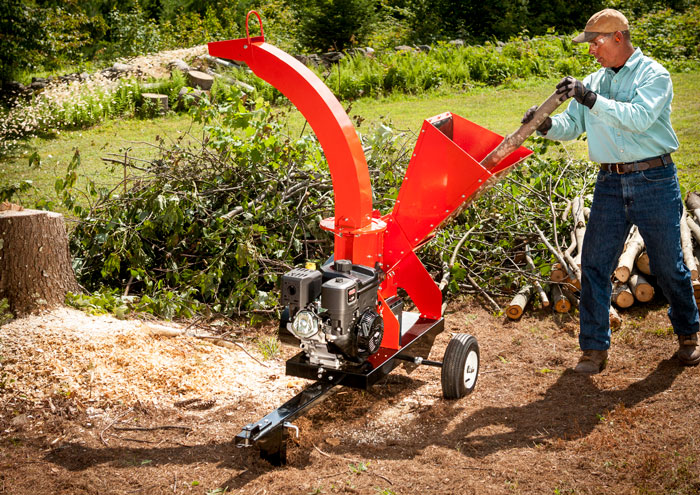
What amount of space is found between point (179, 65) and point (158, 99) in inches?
85.8

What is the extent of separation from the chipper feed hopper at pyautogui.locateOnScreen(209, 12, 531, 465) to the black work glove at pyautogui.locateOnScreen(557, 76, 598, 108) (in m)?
0.44

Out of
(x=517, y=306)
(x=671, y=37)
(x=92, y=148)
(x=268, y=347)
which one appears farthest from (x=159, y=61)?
(x=517, y=306)

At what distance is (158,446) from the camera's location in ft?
12.4

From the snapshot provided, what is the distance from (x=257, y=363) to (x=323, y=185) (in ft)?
6.41

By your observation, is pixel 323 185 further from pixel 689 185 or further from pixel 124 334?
pixel 689 185

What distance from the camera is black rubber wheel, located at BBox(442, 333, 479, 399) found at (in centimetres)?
422

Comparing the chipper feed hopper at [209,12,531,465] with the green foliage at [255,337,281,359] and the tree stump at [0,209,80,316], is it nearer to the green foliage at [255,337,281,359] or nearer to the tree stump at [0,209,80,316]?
the green foliage at [255,337,281,359]

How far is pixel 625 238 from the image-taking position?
446cm

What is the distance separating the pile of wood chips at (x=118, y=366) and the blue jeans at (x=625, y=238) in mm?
2071

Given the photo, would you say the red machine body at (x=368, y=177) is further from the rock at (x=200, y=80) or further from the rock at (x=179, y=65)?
the rock at (x=179, y=65)

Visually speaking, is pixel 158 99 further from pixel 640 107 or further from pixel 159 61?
pixel 640 107

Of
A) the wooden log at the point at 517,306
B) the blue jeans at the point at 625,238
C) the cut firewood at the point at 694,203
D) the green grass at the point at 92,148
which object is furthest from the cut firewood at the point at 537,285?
Answer: the green grass at the point at 92,148

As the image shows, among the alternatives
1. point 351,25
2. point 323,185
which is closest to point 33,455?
point 323,185

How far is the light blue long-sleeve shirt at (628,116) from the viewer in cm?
395
